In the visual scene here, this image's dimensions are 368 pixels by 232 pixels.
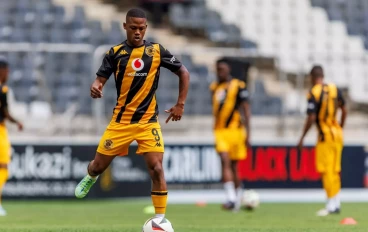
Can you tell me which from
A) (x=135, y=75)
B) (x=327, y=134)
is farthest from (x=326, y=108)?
(x=135, y=75)

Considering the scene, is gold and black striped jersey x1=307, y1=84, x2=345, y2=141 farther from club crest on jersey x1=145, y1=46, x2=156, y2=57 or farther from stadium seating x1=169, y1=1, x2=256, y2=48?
stadium seating x1=169, y1=1, x2=256, y2=48

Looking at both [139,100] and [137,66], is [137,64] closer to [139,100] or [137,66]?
[137,66]

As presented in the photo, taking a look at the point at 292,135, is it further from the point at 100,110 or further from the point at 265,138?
the point at 100,110

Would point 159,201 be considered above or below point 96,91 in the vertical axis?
below

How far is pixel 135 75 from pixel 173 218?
453cm

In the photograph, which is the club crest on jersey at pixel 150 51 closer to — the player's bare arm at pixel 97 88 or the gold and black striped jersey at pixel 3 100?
the player's bare arm at pixel 97 88

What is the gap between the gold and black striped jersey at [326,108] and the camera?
1327cm

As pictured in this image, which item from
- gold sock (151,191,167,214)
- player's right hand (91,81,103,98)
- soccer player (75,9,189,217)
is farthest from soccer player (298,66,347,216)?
player's right hand (91,81,103,98)

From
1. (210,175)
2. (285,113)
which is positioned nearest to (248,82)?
(285,113)

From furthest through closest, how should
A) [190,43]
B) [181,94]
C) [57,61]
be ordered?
[190,43] → [57,61] → [181,94]

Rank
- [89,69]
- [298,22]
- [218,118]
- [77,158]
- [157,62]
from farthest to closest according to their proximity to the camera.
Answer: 1. [298,22]
2. [89,69]
3. [77,158]
4. [218,118]
5. [157,62]

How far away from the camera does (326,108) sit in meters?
13.3

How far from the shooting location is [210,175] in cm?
1797

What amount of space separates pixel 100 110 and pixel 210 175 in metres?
2.65
